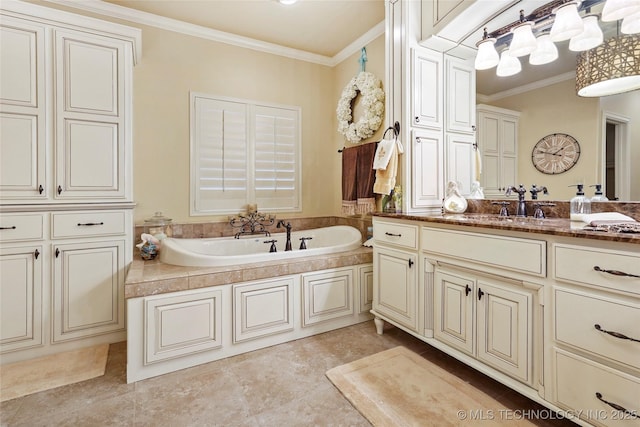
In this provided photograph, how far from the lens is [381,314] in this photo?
7.68 feet

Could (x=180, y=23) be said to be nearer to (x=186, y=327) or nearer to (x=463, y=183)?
(x=186, y=327)

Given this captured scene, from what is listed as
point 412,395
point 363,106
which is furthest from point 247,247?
point 412,395

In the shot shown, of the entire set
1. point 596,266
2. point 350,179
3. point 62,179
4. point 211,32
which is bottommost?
point 596,266

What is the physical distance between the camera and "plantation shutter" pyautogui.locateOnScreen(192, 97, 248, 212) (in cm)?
300

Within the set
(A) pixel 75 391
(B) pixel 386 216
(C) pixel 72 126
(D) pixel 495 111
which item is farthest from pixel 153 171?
(D) pixel 495 111

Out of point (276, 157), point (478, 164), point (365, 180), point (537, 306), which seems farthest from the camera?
point (276, 157)

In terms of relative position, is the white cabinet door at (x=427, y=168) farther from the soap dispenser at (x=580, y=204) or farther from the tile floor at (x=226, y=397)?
the tile floor at (x=226, y=397)

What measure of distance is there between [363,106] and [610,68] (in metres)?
1.82

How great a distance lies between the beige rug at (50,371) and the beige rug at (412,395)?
4.97ft

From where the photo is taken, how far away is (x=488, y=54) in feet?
6.96

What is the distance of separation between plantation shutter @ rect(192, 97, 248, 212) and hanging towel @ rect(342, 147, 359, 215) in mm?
1035

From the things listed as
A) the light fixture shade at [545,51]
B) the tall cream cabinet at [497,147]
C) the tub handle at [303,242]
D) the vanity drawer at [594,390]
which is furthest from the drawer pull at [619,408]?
the tub handle at [303,242]

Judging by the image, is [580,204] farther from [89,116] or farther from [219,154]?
[89,116]

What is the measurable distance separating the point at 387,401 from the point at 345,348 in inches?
23.5
